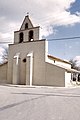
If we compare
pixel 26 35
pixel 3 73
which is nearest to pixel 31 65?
pixel 26 35

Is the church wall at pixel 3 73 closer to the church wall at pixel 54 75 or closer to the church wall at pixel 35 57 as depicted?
the church wall at pixel 35 57

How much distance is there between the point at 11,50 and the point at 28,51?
3.91 meters

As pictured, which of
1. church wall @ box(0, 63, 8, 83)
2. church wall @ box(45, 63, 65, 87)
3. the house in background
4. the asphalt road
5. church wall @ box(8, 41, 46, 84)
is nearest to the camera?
the asphalt road

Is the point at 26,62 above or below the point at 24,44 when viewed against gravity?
below

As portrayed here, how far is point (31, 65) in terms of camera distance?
3294 centimetres

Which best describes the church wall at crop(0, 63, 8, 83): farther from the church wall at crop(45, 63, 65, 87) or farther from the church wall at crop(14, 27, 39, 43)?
the church wall at crop(45, 63, 65, 87)

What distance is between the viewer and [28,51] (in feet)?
112

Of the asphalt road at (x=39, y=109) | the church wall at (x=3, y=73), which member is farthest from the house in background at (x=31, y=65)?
the asphalt road at (x=39, y=109)

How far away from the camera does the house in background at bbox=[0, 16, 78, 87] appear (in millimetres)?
30906

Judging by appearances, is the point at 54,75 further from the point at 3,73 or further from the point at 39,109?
the point at 39,109

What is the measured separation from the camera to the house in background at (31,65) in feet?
101

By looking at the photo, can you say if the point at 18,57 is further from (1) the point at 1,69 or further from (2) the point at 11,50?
(1) the point at 1,69

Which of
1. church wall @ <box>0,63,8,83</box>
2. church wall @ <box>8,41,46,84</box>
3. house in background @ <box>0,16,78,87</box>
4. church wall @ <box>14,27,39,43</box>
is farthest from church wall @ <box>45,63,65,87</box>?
church wall @ <box>0,63,8,83</box>

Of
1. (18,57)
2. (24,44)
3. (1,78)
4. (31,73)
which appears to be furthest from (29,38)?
(1,78)
